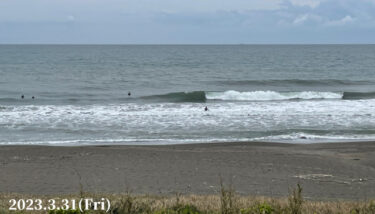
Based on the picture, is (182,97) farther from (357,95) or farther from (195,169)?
(195,169)

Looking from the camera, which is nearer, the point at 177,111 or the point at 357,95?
the point at 177,111

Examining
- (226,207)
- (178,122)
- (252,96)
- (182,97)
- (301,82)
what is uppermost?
(301,82)

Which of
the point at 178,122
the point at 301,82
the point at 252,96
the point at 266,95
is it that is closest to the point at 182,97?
the point at 252,96

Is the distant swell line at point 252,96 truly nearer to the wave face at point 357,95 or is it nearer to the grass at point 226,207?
the wave face at point 357,95

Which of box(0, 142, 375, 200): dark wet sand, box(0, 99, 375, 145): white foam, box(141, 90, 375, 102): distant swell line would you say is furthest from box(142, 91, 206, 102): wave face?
box(0, 142, 375, 200): dark wet sand

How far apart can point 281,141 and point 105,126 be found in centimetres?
813

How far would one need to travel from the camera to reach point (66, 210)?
6.36m

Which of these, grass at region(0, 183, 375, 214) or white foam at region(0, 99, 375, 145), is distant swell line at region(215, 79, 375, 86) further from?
grass at region(0, 183, 375, 214)

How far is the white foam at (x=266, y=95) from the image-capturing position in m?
36.3

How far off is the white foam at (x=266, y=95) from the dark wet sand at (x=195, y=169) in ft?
58.7

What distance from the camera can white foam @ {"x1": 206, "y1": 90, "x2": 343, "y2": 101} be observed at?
36.3 meters

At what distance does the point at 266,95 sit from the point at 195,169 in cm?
2401

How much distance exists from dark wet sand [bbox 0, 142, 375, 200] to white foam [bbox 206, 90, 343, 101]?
58.7 feet

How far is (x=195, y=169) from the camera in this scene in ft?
46.1
